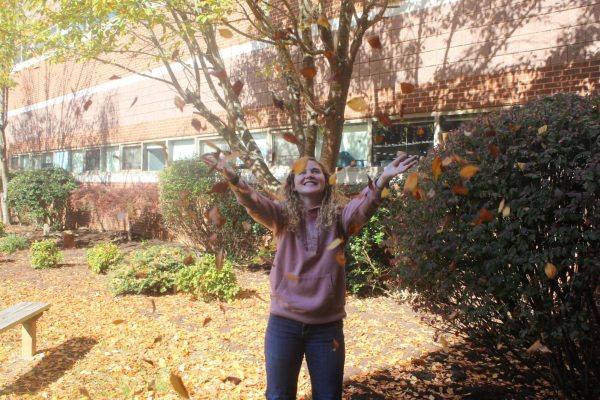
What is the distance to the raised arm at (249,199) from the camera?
2.33 meters

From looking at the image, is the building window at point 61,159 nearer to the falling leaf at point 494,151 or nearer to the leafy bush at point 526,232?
the leafy bush at point 526,232

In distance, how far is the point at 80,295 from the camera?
23.2 feet

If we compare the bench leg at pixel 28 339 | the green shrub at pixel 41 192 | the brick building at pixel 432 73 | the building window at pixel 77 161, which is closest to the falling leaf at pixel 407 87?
the brick building at pixel 432 73

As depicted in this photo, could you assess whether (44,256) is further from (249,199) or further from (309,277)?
(309,277)

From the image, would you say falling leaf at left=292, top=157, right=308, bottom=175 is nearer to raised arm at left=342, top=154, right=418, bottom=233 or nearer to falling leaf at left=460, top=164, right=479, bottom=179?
raised arm at left=342, top=154, right=418, bottom=233

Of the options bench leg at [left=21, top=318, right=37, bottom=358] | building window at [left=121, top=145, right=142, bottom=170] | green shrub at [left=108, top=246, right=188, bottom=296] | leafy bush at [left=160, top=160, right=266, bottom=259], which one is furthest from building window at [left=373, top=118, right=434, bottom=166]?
building window at [left=121, top=145, right=142, bottom=170]

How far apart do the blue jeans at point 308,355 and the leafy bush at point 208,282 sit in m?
4.10

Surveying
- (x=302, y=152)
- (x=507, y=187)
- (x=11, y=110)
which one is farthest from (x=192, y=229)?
(x=11, y=110)

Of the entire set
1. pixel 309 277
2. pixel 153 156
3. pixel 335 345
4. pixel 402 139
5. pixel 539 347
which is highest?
pixel 153 156

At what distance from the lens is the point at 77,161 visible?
645 inches

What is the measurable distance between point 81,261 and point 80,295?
3185mm

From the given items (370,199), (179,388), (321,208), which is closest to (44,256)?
(179,388)

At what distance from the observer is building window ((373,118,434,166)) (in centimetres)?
750

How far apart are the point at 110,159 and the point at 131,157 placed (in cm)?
126
